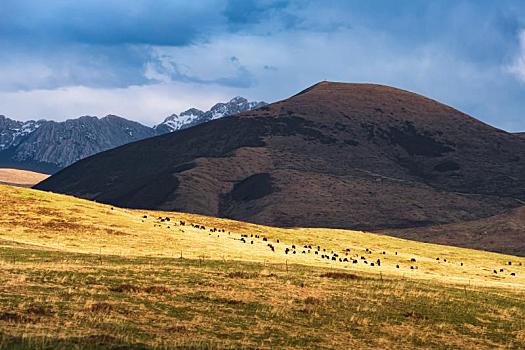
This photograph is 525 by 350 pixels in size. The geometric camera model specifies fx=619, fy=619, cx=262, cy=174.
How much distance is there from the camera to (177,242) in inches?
2881

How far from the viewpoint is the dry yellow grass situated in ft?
215

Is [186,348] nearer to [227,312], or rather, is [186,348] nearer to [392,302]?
[227,312]

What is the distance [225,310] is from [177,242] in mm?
43384

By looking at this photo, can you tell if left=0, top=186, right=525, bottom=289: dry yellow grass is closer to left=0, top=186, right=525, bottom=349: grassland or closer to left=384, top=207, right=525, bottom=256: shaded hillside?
left=0, top=186, right=525, bottom=349: grassland

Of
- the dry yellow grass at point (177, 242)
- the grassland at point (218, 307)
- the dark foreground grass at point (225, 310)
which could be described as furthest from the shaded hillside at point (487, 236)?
the dark foreground grass at point (225, 310)

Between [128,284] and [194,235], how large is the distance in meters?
48.0

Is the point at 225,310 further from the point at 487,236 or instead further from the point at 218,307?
the point at 487,236

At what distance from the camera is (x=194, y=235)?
3260 inches

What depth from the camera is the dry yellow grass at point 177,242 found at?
65562 mm

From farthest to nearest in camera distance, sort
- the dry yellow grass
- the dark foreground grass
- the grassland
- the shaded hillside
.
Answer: the shaded hillside
the dry yellow grass
the grassland
the dark foreground grass

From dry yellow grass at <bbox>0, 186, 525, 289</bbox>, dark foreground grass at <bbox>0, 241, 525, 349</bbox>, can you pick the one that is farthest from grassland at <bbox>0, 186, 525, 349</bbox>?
dry yellow grass at <bbox>0, 186, 525, 289</bbox>

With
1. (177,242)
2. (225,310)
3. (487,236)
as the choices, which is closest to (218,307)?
(225,310)

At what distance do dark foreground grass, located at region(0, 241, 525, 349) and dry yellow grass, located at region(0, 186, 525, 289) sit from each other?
17.6 m

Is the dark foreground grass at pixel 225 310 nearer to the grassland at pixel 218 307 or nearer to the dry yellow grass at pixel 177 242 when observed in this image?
the grassland at pixel 218 307
